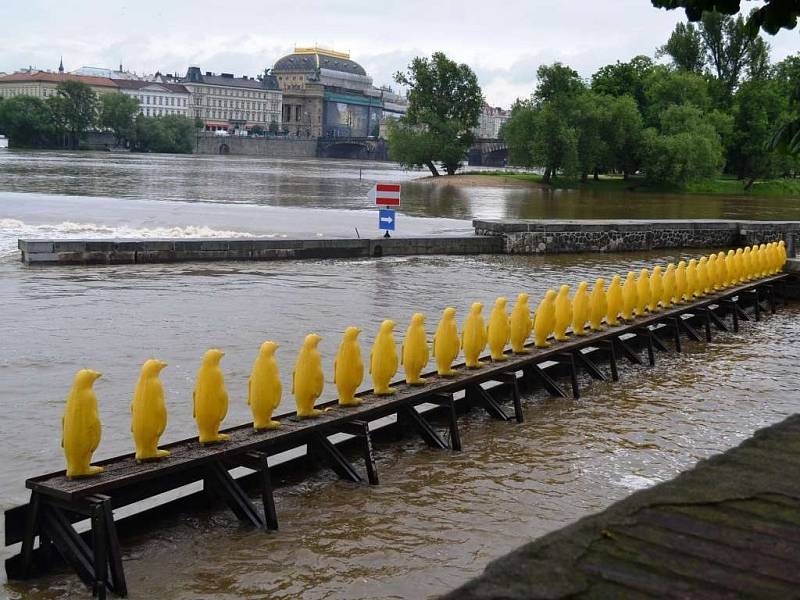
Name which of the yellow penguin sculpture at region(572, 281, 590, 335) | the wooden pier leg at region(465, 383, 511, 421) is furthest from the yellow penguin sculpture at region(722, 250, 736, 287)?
the wooden pier leg at region(465, 383, 511, 421)

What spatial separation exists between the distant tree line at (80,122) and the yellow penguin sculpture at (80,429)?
487 ft

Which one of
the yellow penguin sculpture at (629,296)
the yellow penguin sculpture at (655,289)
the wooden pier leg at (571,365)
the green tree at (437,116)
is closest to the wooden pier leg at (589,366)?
the wooden pier leg at (571,365)

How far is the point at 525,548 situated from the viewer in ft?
14.0

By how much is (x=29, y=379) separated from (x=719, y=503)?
9.78m

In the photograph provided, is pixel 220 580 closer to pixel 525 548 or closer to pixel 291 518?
pixel 291 518

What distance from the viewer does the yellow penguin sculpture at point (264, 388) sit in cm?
831

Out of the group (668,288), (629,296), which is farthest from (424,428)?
(668,288)

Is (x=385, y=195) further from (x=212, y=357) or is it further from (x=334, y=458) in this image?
(x=212, y=357)

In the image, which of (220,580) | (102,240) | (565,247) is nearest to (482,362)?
(220,580)

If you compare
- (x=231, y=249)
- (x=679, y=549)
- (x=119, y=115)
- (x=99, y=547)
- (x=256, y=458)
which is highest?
(x=119, y=115)

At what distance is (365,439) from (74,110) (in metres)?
155

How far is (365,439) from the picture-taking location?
9.05 m

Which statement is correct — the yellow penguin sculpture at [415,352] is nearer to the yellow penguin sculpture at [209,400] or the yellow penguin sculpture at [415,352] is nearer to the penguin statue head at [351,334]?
the penguin statue head at [351,334]

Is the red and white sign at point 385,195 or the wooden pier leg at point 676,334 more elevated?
the red and white sign at point 385,195
